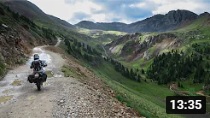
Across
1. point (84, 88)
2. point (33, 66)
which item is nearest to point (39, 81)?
point (33, 66)

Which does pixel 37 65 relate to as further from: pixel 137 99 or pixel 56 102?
pixel 137 99

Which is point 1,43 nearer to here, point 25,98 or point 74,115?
point 25,98

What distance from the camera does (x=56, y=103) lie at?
24.7m

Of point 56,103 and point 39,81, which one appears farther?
point 39,81

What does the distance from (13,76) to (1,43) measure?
1537 cm

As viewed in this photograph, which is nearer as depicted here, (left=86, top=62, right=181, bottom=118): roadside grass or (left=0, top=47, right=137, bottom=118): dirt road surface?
(left=0, top=47, right=137, bottom=118): dirt road surface
